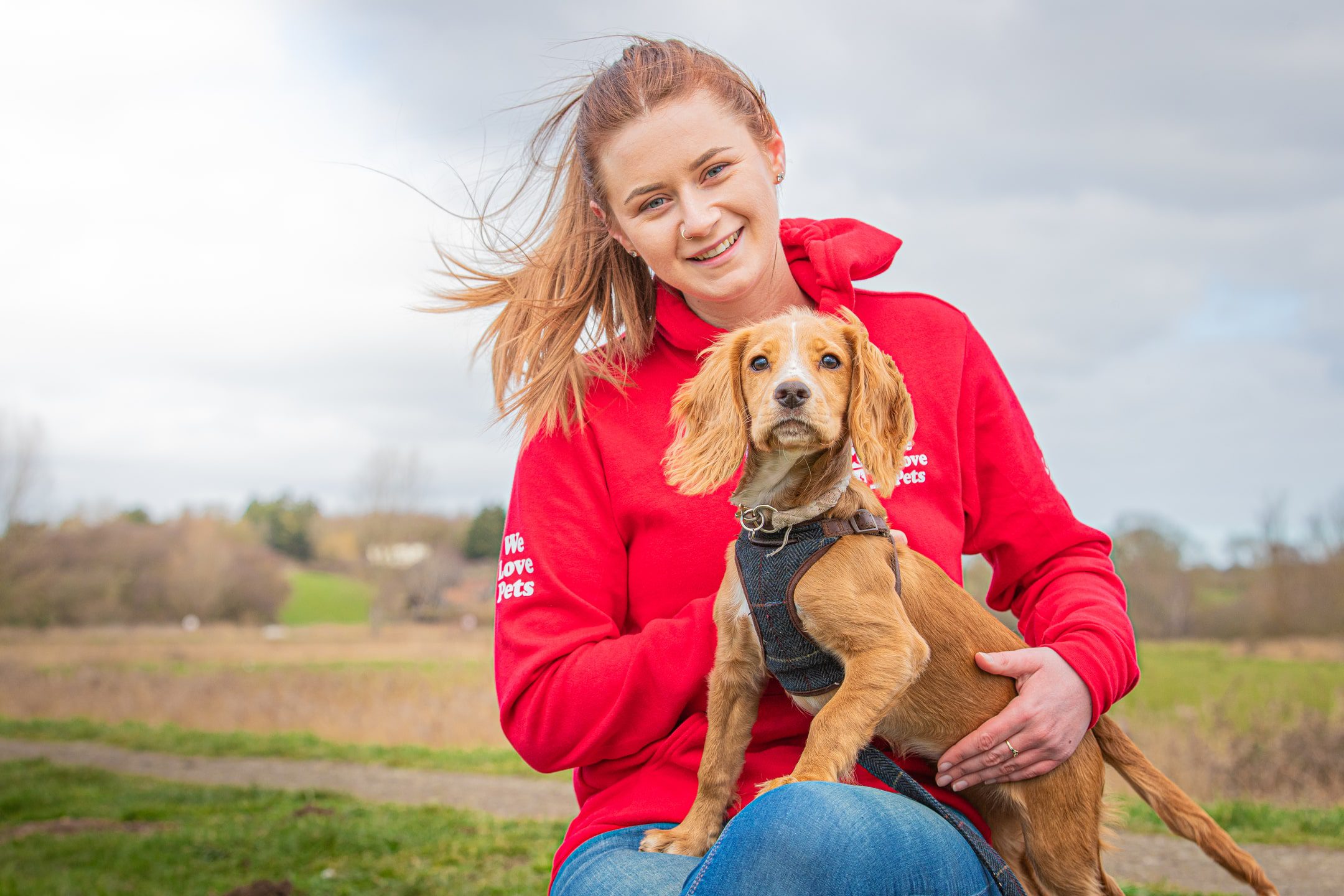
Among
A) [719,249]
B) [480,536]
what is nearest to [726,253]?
[719,249]

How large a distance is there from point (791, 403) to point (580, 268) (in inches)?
48.8

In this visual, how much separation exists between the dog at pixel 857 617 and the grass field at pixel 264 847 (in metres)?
4.03

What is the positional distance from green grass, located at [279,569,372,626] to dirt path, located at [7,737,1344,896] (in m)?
26.8

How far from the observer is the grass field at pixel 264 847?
7.48m

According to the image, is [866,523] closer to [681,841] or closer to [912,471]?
[912,471]

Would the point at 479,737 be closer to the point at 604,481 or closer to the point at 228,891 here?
the point at 228,891

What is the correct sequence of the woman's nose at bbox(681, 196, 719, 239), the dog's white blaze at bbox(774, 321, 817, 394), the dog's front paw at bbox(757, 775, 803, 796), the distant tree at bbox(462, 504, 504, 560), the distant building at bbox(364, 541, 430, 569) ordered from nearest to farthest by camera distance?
the dog's front paw at bbox(757, 775, 803, 796) → the dog's white blaze at bbox(774, 321, 817, 394) → the woman's nose at bbox(681, 196, 719, 239) → the distant tree at bbox(462, 504, 504, 560) → the distant building at bbox(364, 541, 430, 569)

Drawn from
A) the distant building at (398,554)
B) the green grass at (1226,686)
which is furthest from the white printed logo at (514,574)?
the distant building at (398,554)

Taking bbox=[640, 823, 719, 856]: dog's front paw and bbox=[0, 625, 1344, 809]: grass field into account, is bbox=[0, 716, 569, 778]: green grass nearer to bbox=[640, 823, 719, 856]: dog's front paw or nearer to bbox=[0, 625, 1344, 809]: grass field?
bbox=[0, 625, 1344, 809]: grass field

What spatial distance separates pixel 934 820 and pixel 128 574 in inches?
1617

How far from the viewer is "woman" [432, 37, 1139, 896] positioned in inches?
108

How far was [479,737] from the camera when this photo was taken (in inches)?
658

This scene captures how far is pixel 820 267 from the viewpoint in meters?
3.32

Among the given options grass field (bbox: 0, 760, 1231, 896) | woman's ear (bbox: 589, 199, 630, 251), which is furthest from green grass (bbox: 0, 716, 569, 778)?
woman's ear (bbox: 589, 199, 630, 251)
